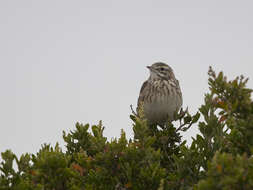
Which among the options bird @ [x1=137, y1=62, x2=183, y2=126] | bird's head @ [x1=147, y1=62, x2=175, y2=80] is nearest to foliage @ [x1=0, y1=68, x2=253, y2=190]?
bird @ [x1=137, y1=62, x2=183, y2=126]

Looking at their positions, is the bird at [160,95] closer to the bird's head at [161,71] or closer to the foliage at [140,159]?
the bird's head at [161,71]

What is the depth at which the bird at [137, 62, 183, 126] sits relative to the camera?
11633 millimetres

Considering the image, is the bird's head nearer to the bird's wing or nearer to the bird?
the bird

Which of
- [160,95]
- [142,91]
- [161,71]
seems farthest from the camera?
[161,71]

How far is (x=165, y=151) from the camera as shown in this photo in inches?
320

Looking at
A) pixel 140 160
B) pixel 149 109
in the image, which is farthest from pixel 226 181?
pixel 149 109

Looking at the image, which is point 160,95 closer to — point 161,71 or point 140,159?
point 161,71

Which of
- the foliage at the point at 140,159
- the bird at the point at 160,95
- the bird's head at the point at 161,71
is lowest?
the foliage at the point at 140,159

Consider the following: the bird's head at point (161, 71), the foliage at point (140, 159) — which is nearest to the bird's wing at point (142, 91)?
the bird's head at point (161, 71)

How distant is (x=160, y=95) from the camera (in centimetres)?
1188

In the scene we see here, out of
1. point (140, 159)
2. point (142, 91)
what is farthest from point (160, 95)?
point (140, 159)

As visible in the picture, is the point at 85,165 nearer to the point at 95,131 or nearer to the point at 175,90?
the point at 95,131

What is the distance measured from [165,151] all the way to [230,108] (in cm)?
340

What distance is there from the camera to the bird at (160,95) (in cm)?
1163
